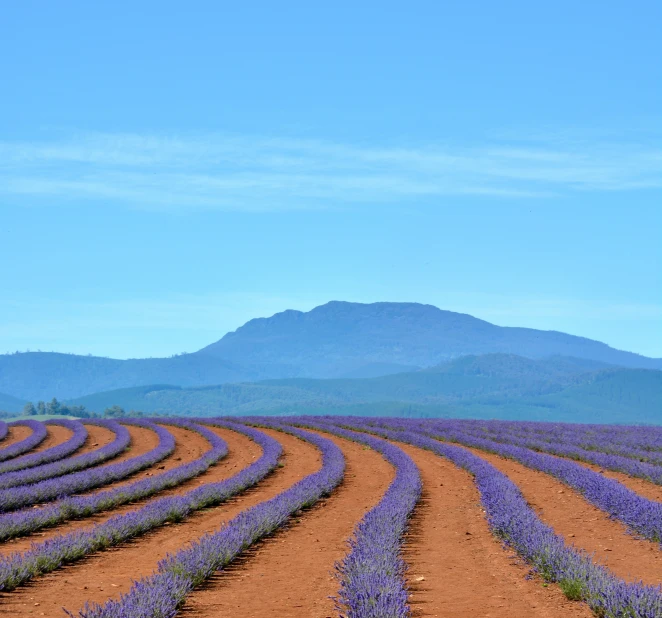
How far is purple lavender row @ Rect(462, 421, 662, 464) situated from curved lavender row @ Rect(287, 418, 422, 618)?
7.41 m

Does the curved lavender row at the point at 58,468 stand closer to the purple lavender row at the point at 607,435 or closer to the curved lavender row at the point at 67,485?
the curved lavender row at the point at 67,485

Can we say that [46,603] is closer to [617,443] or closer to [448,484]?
[448,484]

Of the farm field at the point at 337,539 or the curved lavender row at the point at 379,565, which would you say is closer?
the curved lavender row at the point at 379,565

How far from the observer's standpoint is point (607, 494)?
43.9ft

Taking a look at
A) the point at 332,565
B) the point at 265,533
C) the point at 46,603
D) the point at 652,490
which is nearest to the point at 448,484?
the point at 652,490

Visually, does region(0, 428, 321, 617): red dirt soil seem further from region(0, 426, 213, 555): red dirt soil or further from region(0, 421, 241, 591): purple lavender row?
region(0, 426, 213, 555): red dirt soil

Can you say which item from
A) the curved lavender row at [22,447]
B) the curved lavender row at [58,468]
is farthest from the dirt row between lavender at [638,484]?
the curved lavender row at [22,447]

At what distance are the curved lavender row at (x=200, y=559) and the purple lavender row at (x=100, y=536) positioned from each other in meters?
1.14

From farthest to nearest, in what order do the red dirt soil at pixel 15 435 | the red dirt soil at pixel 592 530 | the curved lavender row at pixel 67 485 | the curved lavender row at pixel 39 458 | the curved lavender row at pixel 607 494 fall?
the red dirt soil at pixel 15 435 < the curved lavender row at pixel 39 458 < the curved lavender row at pixel 67 485 < the curved lavender row at pixel 607 494 < the red dirt soil at pixel 592 530

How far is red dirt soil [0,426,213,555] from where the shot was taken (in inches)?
449

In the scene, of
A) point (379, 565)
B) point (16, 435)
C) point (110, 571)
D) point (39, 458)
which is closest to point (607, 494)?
point (379, 565)

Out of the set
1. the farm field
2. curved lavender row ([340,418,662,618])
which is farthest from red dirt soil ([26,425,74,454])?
curved lavender row ([340,418,662,618])

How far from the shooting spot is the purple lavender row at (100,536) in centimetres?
872

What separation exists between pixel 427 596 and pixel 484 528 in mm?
4078
